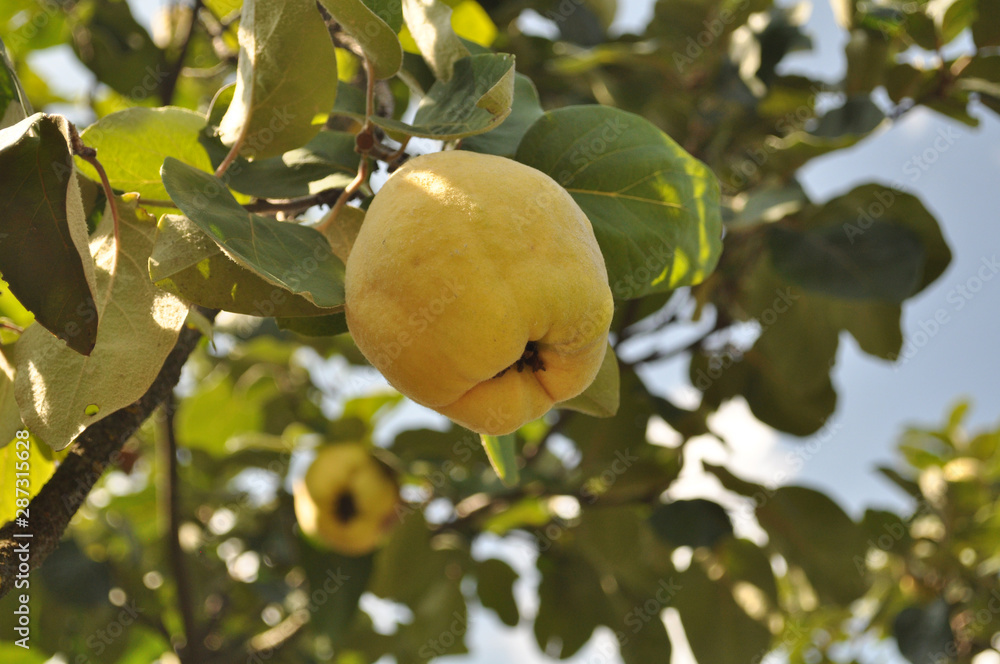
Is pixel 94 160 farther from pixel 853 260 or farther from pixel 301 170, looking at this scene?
pixel 853 260

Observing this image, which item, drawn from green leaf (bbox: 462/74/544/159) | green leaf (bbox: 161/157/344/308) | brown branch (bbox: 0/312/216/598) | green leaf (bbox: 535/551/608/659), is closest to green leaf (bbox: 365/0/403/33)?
green leaf (bbox: 462/74/544/159)

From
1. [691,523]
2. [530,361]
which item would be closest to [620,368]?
[691,523]

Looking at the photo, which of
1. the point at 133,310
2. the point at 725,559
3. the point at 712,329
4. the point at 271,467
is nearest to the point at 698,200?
the point at 133,310

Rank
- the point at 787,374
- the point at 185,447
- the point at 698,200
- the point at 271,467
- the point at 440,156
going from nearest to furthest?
1. the point at 440,156
2. the point at 698,200
3. the point at 787,374
4. the point at 271,467
5. the point at 185,447

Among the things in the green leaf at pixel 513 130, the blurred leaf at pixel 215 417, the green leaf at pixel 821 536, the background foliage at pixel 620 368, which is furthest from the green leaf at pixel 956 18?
the blurred leaf at pixel 215 417

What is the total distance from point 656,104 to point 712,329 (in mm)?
670

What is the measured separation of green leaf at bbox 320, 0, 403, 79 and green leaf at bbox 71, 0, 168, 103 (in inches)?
60.1

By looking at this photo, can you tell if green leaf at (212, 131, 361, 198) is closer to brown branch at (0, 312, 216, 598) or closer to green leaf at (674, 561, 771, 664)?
brown branch at (0, 312, 216, 598)

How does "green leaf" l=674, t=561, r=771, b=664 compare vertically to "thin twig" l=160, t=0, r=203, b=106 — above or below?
below

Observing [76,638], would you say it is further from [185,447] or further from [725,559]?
[725,559]

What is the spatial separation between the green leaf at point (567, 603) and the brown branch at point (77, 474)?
64.2 inches

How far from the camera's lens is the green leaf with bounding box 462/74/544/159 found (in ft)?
3.05

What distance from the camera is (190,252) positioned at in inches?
28.1

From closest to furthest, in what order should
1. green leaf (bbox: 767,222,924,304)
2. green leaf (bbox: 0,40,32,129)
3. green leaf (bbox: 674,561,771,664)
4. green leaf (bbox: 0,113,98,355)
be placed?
green leaf (bbox: 0,113,98,355) < green leaf (bbox: 0,40,32,129) < green leaf (bbox: 767,222,924,304) < green leaf (bbox: 674,561,771,664)
